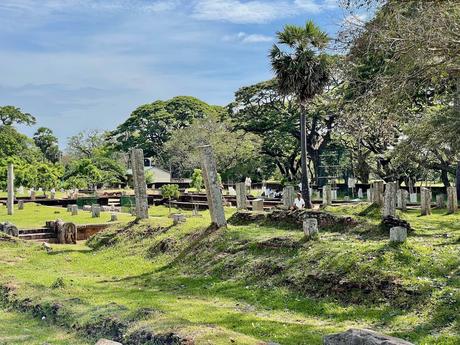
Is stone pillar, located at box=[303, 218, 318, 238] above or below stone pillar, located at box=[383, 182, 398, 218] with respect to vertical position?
below

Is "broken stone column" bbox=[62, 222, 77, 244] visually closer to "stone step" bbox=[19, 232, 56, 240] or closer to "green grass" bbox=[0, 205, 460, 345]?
"stone step" bbox=[19, 232, 56, 240]

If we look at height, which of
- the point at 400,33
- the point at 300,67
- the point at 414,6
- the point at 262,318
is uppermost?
the point at 300,67

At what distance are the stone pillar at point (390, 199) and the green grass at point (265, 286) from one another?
0.75 metres

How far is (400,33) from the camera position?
11.0 meters

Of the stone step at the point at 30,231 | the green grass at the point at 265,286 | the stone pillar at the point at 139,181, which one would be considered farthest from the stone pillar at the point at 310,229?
the stone step at the point at 30,231

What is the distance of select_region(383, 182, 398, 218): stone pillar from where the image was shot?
16344 millimetres

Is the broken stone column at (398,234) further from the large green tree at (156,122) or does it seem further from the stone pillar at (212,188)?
the large green tree at (156,122)

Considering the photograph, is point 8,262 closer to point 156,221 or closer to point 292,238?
point 156,221

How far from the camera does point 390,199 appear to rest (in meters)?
16.4

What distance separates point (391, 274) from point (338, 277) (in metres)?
1.08

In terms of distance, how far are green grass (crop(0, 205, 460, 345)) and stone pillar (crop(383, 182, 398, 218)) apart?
75cm

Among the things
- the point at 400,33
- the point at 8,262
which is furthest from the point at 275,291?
the point at 8,262

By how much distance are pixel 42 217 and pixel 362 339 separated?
2713 centimetres

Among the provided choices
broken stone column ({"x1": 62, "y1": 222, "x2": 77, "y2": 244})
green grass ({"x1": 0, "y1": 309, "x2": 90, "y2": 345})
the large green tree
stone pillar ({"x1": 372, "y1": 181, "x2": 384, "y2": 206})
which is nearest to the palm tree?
stone pillar ({"x1": 372, "y1": 181, "x2": 384, "y2": 206})
